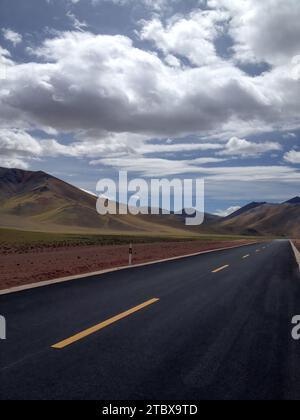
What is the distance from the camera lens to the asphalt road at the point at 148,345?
440 cm

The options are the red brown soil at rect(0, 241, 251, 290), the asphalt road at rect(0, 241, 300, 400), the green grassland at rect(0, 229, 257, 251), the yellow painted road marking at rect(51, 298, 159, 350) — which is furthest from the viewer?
the green grassland at rect(0, 229, 257, 251)

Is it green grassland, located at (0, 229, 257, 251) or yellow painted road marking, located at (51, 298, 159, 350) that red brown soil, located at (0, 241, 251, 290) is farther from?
green grassland, located at (0, 229, 257, 251)

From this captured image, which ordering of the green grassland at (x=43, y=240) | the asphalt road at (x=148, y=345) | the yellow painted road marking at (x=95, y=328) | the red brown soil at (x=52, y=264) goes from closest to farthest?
1. the asphalt road at (x=148, y=345)
2. the yellow painted road marking at (x=95, y=328)
3. the red brown soil at (x=52, y=264)
4. the green grassland at (x=43, y=240)

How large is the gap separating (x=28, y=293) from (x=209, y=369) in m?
6.20

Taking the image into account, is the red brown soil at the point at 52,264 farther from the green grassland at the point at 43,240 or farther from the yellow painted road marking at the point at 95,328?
the green grassland at the point at 43,240

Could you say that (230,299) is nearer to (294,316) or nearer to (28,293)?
(294,316)

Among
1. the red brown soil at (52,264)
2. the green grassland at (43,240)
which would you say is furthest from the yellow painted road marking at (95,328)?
the green grassland at (43,240)

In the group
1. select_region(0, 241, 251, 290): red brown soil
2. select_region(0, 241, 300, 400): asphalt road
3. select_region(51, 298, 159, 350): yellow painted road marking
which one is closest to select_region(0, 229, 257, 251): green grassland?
select_region(0, 241, 251, 290): red brown soil

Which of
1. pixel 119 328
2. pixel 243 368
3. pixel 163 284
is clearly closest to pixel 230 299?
pixel 163 284

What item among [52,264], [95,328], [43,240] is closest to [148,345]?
[95,328]

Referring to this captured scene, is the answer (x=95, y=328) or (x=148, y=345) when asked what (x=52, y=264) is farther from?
(x=148, y=345)

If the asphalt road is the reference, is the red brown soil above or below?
below

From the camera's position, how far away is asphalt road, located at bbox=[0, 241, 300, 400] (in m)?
4.40

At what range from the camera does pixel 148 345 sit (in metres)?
5.94
